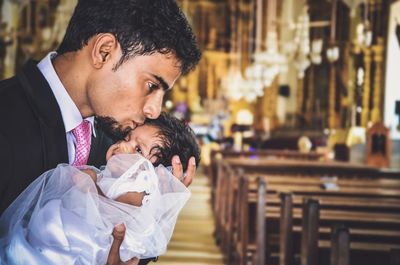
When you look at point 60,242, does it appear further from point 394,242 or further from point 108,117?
point 394,242

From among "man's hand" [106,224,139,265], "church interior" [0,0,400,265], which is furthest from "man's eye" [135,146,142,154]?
"church interior" [0,0,400,265]

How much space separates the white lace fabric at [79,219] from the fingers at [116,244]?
0.04 metres

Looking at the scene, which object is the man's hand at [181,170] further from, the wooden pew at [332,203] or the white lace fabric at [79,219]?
the wooden pew at [332,203]

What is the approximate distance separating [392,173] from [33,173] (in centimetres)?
753

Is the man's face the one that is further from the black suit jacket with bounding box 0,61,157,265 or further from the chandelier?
the chandelier

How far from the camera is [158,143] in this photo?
6.59 feet

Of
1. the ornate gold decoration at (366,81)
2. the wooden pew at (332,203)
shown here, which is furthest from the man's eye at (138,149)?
the ornate gold decoration at (366,81)

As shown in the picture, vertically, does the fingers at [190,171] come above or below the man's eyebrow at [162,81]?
below

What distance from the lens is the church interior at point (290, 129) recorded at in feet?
12.7

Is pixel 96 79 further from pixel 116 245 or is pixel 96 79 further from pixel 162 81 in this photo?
pixel 116 245

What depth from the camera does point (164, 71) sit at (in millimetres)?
1646

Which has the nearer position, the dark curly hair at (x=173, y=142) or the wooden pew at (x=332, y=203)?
the dark curly hair at (x=173, y=142)

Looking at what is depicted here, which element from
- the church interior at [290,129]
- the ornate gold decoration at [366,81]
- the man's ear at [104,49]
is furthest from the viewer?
the ornate gold decoration at [366,81]

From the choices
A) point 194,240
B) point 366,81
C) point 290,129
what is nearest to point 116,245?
point 194,240
